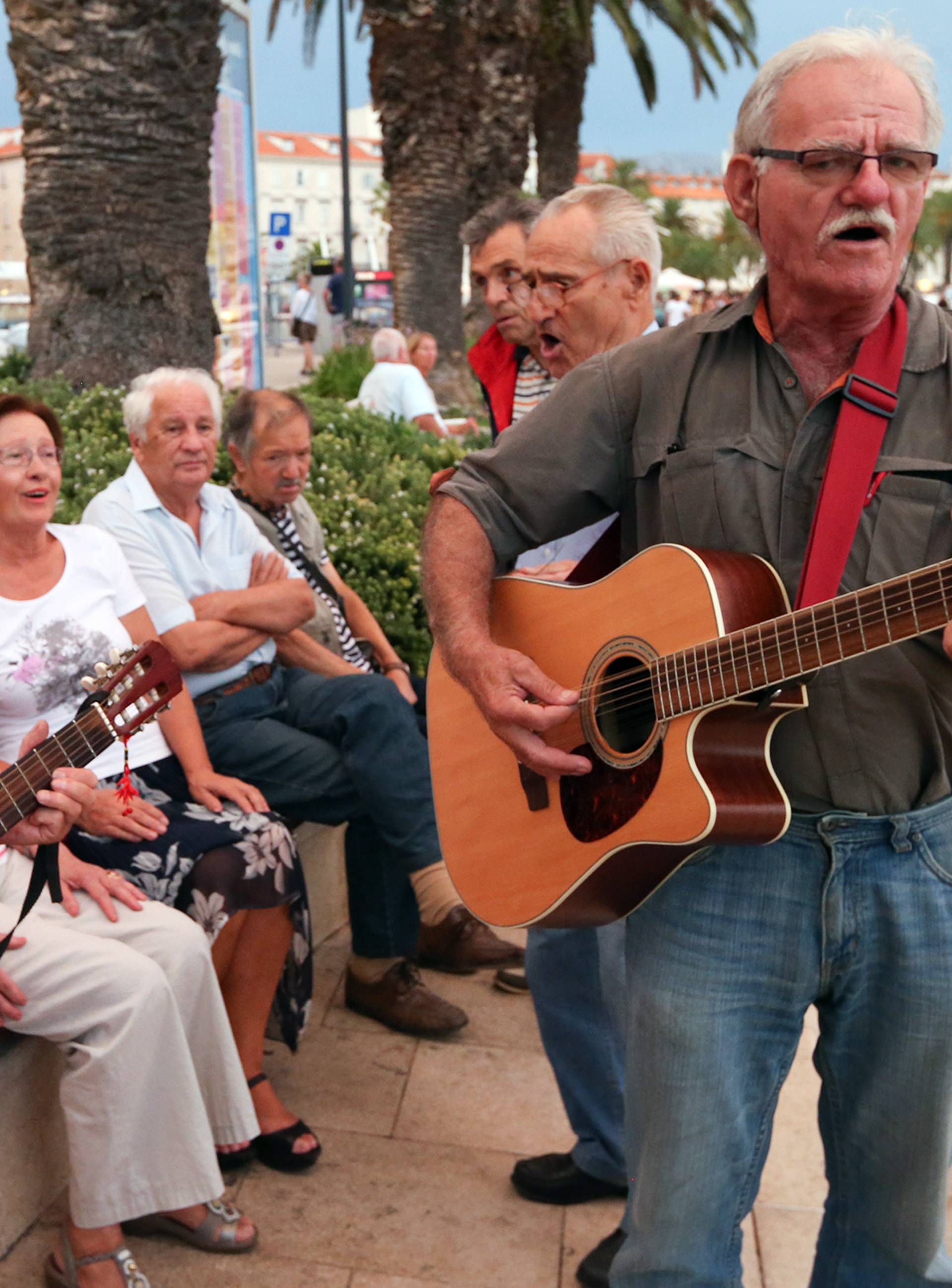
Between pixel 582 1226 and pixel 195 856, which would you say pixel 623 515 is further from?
pixel 582 1226

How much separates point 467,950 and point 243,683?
1158 mm

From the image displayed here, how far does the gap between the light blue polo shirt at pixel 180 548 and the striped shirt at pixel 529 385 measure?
3.03 ft

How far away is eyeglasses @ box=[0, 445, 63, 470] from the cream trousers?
0.99 metres

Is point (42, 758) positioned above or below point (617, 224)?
below

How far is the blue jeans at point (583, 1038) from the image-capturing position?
325cm

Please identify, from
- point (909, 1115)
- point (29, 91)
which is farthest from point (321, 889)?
point (29, 91)

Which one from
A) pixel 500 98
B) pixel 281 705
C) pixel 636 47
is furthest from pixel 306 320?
pixel 281 705

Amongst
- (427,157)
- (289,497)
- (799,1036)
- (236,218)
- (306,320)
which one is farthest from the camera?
(306,320)

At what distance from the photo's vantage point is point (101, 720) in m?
2.80

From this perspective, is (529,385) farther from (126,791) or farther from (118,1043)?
(118,1043)

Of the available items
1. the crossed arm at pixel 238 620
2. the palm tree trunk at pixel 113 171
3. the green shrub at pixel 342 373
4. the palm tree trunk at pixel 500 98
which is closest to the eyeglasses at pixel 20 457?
the crossed arm at pixel 238 620

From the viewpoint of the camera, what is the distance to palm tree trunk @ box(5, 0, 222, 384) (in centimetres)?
661

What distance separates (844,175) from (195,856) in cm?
224

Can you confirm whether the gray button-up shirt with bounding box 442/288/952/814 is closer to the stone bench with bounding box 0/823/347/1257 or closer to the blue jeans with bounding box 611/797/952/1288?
the blue jeans with bounding box 611/797/952/1288
